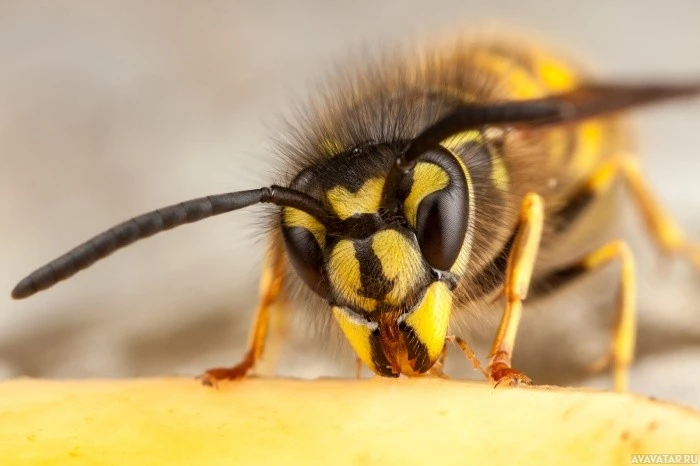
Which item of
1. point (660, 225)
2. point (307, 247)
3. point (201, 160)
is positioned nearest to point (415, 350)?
point (307, 247)

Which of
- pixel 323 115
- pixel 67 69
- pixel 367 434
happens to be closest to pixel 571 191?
pixel 323 115

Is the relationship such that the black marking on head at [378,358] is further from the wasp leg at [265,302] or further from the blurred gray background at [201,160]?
the wasp leg at [265,302]

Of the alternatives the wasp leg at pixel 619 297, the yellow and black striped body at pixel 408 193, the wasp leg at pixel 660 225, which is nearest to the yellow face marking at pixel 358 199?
the yellow and black striped body at pixel 408 193

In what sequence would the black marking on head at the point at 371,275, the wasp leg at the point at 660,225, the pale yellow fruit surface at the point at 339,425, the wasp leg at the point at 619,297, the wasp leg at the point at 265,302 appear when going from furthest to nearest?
the wasp leg at the point at 660,225, the wasp leg at the point at 619,297, the wasp leg at the point at 265,302, the black marking on head at the point at 371,275, the pale yellow fruit surface at the point at 339,425

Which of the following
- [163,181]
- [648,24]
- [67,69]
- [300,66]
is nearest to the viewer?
[163,181]

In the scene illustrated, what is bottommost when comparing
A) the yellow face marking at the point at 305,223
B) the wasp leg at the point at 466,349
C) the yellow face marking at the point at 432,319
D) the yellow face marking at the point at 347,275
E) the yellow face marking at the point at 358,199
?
the wasp leg at the point at 466,349

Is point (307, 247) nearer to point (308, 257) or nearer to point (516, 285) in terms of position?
point (308, 257)

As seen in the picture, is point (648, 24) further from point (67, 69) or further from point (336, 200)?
point (336, 200)

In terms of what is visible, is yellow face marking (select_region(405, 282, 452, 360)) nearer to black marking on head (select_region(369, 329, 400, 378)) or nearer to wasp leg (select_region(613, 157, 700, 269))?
black marking on head (select_region(369, 329, 400, 378))
